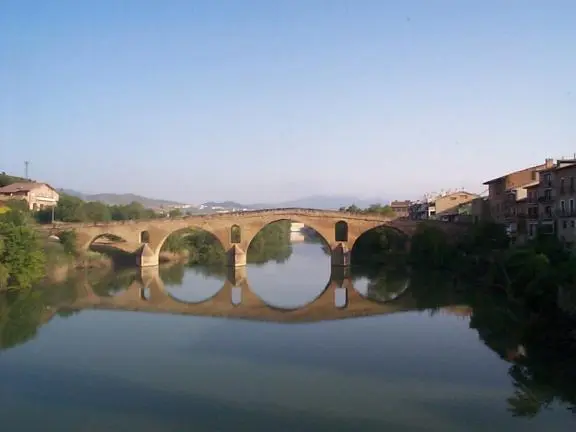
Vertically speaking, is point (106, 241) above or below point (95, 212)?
below

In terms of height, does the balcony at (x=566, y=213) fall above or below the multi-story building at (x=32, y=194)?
below

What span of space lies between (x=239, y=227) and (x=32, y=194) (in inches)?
600

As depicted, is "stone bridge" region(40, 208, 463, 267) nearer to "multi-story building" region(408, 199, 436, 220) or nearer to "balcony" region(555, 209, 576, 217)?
"multi-story building" region(408, 199, 436, 220)

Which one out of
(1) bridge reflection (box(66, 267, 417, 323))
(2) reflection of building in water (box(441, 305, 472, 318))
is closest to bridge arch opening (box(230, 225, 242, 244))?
(1) bridge reflection (box(66, 267, 417, 323))

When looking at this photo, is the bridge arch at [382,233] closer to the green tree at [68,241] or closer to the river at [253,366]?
the river at [253,366]

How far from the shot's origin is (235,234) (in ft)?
99.8

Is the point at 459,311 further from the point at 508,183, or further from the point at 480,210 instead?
the point at 480,210

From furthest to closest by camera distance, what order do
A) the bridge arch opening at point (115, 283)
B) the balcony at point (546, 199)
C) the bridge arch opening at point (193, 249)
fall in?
the bridge arch opening at point (193, 249) < the bridge arch opening at point (115, 283) < the balcony at point (546, 199)

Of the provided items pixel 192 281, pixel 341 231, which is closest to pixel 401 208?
pixel 341 231

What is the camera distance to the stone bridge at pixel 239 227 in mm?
29047

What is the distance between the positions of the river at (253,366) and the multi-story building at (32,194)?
62.0ft

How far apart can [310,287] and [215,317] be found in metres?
7.06

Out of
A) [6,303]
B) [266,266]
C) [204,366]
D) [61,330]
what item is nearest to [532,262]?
[204,366]

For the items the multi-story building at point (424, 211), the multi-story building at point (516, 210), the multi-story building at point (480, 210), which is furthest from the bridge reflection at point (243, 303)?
the multi-story building at point (424, 211)
